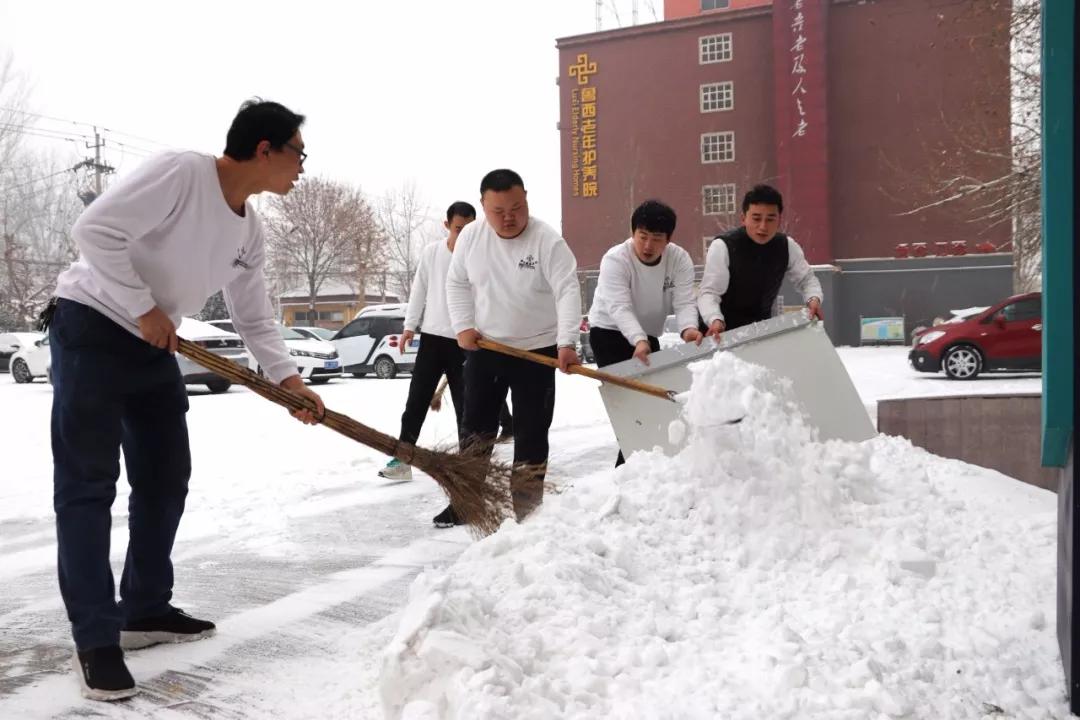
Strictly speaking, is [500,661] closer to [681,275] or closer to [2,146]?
[681,275]

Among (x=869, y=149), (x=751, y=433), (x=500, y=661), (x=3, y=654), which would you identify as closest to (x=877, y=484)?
(x=751, y=433)

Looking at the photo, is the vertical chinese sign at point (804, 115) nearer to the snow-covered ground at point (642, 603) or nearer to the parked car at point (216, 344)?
the parked car at point (216, 344)

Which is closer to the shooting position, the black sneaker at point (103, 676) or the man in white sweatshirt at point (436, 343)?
the black sneaker at point (103, 676)

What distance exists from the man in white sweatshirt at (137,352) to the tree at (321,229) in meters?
39.4

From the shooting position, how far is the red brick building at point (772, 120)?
1176 inches

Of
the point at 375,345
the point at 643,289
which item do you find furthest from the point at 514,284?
the point at 375,345

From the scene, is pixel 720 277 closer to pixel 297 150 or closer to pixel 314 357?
pixel 297 150

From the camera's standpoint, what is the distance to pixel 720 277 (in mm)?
5191

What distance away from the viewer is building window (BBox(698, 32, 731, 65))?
1267 inches

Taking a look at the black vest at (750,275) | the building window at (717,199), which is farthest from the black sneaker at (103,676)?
the building window at (717,199)

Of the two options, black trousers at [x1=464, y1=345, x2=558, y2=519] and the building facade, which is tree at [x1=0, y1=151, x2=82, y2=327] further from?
black trousers at [x1=464, y1=345, x2=558, y2=519]

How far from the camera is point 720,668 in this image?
2.34 meters

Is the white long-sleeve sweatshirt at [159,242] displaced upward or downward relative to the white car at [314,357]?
upward

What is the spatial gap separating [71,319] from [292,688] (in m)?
1.23
